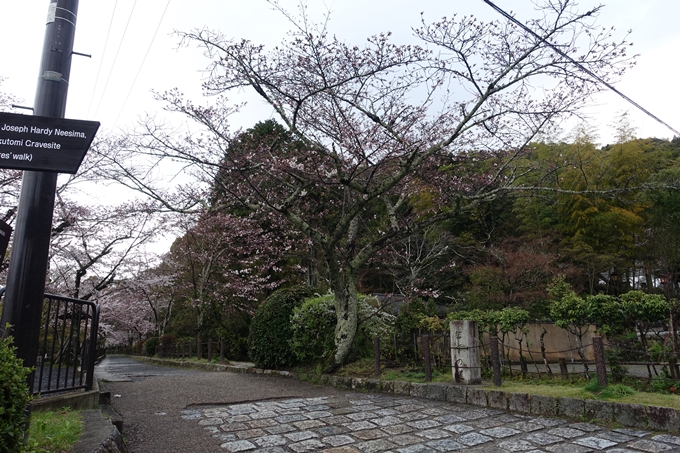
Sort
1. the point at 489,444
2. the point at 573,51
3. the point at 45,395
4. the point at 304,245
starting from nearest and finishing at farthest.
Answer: the point at 489,444 → the point at 45,395 → the point at 573,51 → the point at 304,245

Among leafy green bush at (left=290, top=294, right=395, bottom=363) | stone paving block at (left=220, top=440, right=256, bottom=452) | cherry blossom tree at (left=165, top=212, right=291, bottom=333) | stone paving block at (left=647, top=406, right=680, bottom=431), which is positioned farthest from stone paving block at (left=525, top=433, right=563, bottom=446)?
cherry blossom tree at (left=165, top=212, right=291, bottom=333)

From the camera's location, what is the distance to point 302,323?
939 centimetres

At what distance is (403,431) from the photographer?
4449 millimetres

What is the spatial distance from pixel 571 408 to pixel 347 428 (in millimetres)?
2600

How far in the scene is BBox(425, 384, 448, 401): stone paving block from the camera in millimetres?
6273

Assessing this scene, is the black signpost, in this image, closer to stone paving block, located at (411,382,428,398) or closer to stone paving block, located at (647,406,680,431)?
stone paving block, located at (411,382,428,398)

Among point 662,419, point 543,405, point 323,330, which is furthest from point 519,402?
point 323,330

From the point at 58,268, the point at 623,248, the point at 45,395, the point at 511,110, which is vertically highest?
the point at 511,110

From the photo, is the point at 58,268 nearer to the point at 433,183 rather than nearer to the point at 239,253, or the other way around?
the point at 239,253

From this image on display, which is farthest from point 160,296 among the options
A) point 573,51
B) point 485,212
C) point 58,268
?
point 573,51

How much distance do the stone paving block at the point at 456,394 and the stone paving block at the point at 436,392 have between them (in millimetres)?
68

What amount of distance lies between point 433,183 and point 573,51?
377cm

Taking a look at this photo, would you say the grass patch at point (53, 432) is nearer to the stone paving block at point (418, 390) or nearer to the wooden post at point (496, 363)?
the stone paving block at point (418, 390)

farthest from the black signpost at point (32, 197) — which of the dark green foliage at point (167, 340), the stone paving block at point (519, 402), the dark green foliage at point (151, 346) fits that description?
the dark green foliage at point (151, 346)
